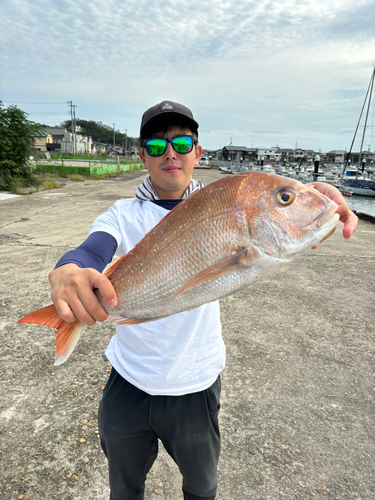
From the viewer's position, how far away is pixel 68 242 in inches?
280

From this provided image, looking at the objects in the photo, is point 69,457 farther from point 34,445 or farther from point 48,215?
point 48,215

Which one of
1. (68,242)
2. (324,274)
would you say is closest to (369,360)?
(324,274)

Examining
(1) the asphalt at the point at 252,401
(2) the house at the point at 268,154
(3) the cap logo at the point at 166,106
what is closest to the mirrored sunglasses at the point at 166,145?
(3) the cap logo at the point at 166,106

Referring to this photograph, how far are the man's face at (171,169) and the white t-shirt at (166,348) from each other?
7.8 inches

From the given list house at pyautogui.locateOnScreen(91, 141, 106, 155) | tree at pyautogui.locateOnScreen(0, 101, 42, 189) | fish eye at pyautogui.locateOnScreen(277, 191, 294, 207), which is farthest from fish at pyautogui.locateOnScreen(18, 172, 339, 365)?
house at pyautogui.locateOnScreen(91, 141, 106, 155)

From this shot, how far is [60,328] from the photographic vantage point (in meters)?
1.22

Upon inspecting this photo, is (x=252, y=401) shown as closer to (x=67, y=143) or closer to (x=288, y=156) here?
(x=67, y=143)

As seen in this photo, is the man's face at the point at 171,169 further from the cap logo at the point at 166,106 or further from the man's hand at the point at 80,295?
the man's hand at the point at 80,295

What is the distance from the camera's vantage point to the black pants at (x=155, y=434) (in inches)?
60.4

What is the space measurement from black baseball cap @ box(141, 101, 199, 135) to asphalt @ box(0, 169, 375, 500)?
214 cm

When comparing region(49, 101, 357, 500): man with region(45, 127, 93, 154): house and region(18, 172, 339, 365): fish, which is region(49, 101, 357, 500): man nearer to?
region(18, 172, 339, 365): fish

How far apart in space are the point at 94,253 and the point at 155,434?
0.94 metres

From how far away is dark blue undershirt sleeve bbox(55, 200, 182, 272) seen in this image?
4.13 feet

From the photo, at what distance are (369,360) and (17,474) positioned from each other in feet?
10.4
